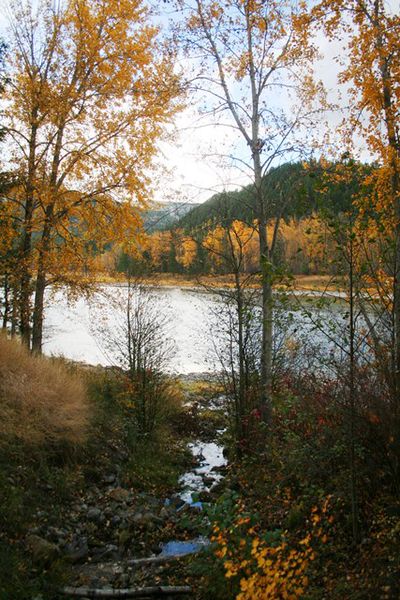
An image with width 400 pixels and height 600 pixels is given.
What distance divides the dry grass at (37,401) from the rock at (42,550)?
1.91 meters

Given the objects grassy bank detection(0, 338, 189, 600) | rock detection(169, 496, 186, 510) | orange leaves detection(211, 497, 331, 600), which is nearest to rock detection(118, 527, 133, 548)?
grassy bank detection(0, 338, 189, 600)

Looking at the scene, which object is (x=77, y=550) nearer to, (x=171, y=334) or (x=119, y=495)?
(x=119, y=495)

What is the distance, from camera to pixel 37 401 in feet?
26.7

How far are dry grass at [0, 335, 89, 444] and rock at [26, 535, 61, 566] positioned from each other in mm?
1914

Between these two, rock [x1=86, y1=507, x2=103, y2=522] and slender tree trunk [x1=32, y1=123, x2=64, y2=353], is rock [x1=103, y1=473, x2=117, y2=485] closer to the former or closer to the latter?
rock [x1=86, y1=507, x2=103, y2=522]

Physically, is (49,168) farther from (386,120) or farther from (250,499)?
(250,499)

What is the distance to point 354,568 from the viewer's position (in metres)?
4.71

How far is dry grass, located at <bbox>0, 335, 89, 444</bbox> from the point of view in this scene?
7629 millimetres

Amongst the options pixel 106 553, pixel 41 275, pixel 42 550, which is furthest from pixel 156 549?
pixel 41 275

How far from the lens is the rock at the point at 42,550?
5.64m

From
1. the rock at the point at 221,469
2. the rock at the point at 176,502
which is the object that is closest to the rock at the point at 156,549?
the rock at the point at 176,502

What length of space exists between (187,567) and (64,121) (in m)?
9.21

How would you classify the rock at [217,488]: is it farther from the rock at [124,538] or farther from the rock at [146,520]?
the rock at [124,538]

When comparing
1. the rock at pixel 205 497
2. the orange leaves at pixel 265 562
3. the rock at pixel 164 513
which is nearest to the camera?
the orange leaves at pixel 265 562
